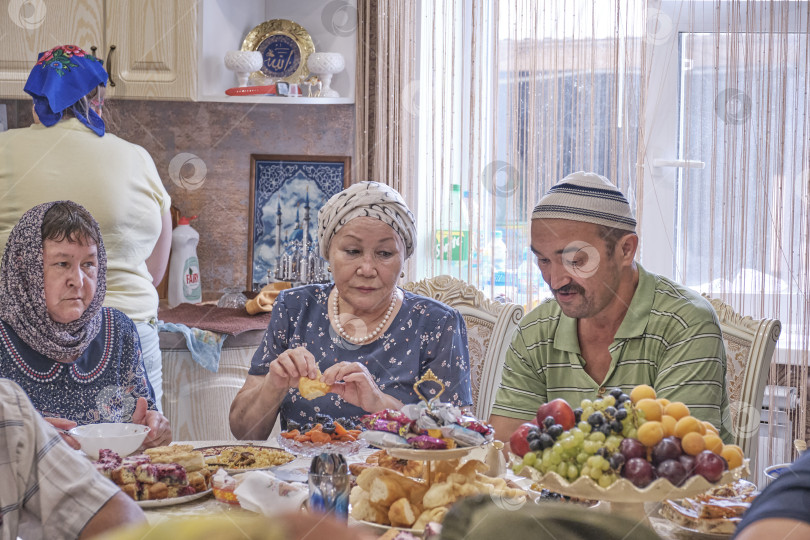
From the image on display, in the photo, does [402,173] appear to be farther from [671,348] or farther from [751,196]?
[671,348]

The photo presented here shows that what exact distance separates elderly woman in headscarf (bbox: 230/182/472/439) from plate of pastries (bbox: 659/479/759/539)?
75 centimetres

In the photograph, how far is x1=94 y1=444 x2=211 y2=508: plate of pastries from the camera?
1290 millimetres

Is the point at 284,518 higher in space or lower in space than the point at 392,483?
higher

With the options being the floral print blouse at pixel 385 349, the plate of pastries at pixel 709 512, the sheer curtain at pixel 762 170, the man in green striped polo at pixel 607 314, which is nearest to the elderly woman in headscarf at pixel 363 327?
the floral print blouse at pixel 385 349

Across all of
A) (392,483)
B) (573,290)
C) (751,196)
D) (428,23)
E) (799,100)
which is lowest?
(392,483)

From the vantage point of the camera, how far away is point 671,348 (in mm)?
1636

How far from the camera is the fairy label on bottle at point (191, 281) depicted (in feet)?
11.3

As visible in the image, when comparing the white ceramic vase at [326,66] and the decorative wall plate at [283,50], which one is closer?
the white ceramic vase at [326,66]

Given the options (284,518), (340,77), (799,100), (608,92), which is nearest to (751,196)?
(799,100)

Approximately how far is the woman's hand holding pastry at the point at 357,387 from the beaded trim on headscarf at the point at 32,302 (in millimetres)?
600

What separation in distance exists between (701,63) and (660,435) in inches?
89.0

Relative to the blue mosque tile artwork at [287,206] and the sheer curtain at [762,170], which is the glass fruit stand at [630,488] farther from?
the blue mosque tile artwork at [287,206]

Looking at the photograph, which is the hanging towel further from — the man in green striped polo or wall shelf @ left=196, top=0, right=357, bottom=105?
the man in green striped polo

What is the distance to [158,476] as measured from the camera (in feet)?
4.29
